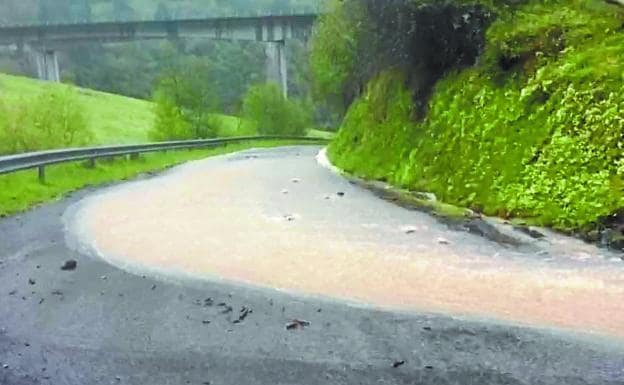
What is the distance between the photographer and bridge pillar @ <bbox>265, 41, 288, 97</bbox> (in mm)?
65125

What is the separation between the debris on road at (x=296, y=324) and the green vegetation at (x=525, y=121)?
5228mm

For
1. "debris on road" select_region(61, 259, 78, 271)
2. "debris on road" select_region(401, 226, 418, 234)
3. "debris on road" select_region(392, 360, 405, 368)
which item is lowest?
"debris on road" select_region(401, 226, 418, 234)

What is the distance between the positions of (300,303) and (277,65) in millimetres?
59386

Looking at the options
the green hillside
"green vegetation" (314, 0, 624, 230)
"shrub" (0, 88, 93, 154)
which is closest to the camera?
"green vegetation" (314, 0, 624, 230)

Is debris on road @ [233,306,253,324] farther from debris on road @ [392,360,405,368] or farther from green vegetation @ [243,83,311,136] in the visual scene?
green vegetation @ [243,83,311,136]

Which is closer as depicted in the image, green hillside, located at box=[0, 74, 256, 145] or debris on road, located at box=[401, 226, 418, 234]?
debris on road, located at box=[401, 226, 418, 234]

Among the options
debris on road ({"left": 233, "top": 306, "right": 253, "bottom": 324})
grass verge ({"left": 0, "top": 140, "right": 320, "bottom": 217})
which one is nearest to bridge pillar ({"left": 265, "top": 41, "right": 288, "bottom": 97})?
grass verge ({"left": 0, "top": 140, "right": 320, "bottom": 217})

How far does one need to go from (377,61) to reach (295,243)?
1420cm

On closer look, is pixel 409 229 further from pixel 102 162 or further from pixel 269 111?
pixel 269 111

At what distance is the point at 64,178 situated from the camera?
19.7 m

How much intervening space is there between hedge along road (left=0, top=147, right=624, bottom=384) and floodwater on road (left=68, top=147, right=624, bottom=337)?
0.03m

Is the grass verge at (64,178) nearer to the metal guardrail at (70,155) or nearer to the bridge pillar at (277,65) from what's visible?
the metal guardrail at (70,155)

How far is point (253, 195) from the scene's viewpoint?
16.5 metres

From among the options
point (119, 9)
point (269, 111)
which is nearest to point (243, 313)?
point (269, 111)
